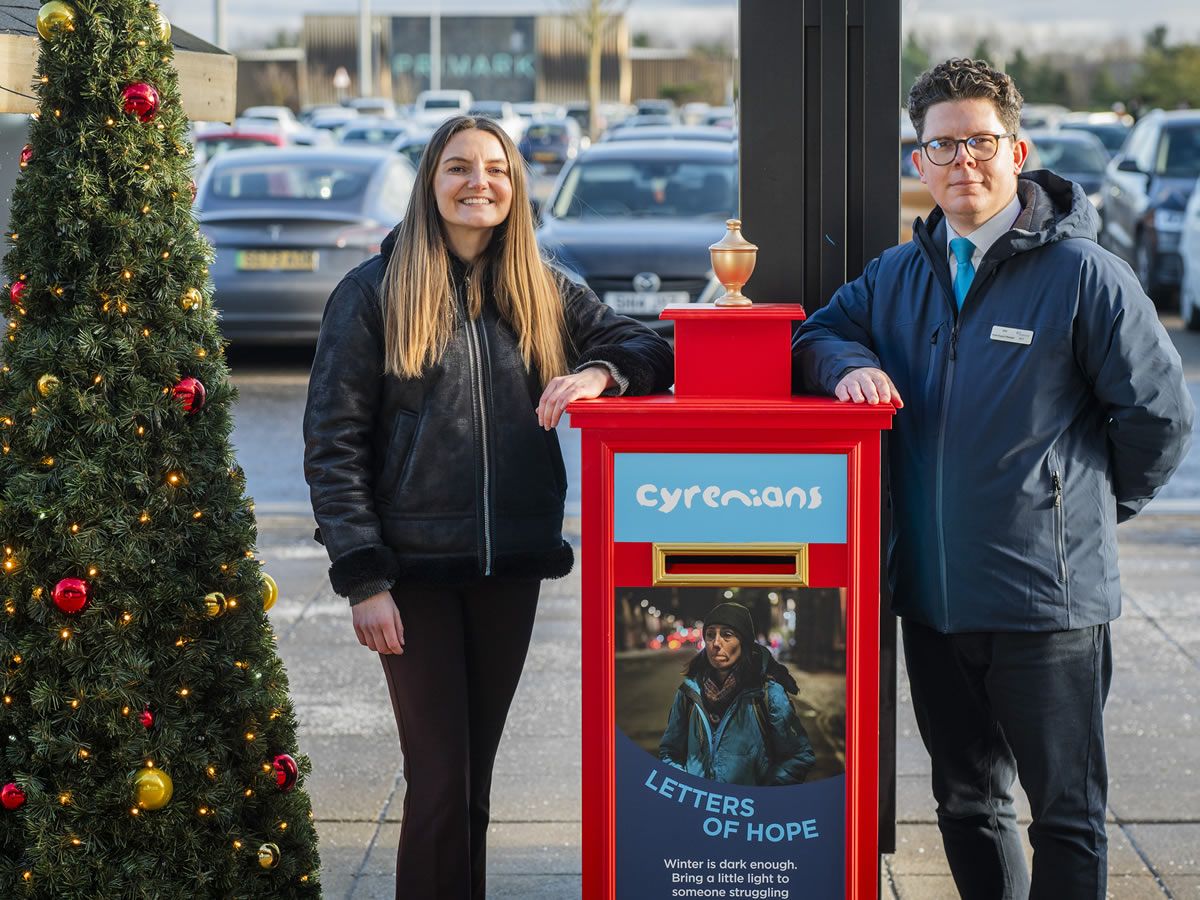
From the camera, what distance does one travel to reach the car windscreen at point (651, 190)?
12.1 m

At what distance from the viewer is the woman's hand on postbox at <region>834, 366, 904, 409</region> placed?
2961 millimetres

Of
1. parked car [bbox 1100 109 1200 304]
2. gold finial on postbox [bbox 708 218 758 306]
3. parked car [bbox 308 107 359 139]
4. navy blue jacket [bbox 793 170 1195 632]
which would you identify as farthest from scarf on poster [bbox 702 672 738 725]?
parked car [bbox 308 107 359 139]

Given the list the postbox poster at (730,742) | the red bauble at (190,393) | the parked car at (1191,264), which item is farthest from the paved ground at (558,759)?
the parked car at (1191,264)

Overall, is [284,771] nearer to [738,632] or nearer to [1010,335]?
[738,632]

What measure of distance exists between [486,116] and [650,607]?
3.51 feet

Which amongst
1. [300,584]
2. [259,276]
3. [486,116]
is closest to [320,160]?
[259,276]

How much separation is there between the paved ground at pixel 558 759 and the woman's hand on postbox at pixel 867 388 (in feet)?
5.22

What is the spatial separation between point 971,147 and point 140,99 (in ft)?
5.16

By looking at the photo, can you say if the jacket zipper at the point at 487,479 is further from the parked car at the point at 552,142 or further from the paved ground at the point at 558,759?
the parked car at the point at 552,142

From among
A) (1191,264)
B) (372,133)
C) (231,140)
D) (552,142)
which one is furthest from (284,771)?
(372,133)

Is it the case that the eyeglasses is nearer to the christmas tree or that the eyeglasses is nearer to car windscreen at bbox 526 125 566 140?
the christmas tree

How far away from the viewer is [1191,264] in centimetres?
1284

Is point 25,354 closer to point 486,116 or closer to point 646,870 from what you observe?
point 486,116

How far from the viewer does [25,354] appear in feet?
10.1
